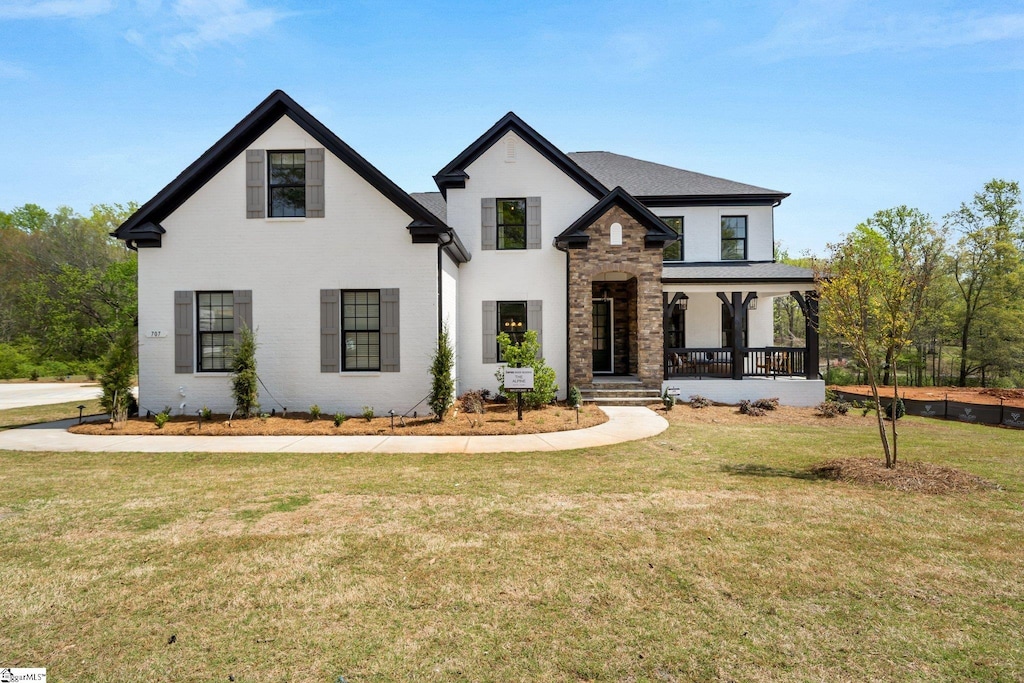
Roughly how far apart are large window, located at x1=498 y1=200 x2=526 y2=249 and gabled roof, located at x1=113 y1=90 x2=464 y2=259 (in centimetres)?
375

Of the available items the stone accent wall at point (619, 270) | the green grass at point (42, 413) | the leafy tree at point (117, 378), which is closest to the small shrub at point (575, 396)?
the stone accent wall at point (619, 270)

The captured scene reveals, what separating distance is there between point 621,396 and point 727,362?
15.7 ft

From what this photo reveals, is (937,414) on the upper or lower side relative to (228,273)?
lower

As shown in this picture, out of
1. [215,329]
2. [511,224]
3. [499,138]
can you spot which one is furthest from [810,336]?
[215,329]

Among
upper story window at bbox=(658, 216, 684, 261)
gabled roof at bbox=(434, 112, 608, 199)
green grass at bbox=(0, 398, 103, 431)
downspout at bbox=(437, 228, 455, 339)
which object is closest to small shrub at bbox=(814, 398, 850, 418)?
upper story window at bbox=(658, 216, 684, 261)

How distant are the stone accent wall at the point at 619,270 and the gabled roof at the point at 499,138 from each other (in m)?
1.59

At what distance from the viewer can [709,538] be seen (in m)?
4.75

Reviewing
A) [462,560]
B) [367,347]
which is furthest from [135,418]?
[462,560]

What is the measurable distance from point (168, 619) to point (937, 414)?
2067 centimetres

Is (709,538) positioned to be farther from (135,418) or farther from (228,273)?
(135,418)

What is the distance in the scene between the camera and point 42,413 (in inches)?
548

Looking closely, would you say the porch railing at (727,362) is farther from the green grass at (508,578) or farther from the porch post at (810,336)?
the green grass at (508,578)

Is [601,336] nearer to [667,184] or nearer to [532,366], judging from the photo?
[532,366]

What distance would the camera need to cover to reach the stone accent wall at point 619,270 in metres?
14.8
